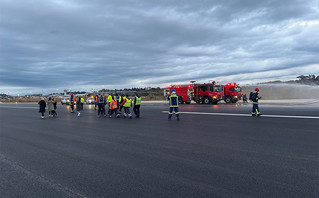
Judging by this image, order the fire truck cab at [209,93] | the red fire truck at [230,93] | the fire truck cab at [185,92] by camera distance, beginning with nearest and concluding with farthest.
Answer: the fire truck cab at [209,93] → the red fire truck at [230,93] → the fire truck cab at [185,92]

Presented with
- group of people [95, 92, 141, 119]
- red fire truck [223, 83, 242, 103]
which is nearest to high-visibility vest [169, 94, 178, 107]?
group of people [95, 92, 141, 119]

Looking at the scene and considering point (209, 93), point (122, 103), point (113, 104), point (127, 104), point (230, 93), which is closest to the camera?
point (127, 104)

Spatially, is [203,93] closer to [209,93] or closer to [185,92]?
[209,93]

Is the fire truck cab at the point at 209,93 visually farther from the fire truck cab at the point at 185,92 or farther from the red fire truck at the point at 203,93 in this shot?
the fire truck cab at the point at 185,92

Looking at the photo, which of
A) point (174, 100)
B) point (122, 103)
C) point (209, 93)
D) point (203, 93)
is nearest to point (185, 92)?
point (203, 93)

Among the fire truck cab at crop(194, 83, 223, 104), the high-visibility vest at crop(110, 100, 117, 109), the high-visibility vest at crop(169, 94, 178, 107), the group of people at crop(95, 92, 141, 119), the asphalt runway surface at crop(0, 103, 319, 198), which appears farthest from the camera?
the fire truck cab at crop(194, 83, 223, 104)

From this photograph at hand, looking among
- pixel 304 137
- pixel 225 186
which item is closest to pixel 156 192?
pixel 225 186

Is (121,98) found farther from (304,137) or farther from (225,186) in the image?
(225,186)

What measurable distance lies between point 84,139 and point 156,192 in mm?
5050

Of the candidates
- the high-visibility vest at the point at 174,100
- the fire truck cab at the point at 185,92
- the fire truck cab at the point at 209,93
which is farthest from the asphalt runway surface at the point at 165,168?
the fire truck cab at the point at 185,92

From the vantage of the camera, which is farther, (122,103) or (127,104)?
(122,103)

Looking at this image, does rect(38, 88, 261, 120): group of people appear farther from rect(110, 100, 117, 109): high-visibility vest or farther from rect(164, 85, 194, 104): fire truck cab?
rect(164, 85, 194, 104): fire truck cab

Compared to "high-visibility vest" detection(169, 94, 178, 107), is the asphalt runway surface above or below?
below

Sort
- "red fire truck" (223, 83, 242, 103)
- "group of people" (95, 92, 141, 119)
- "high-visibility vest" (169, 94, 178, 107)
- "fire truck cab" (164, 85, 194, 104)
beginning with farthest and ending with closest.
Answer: "fire truck cab" (164, 85, 194, 104), "red fire truck" (223, 83, 242, 103), "group of people" (95, 92, 141, 119), "high-visibility vest" (169, 94, 178, 107)
